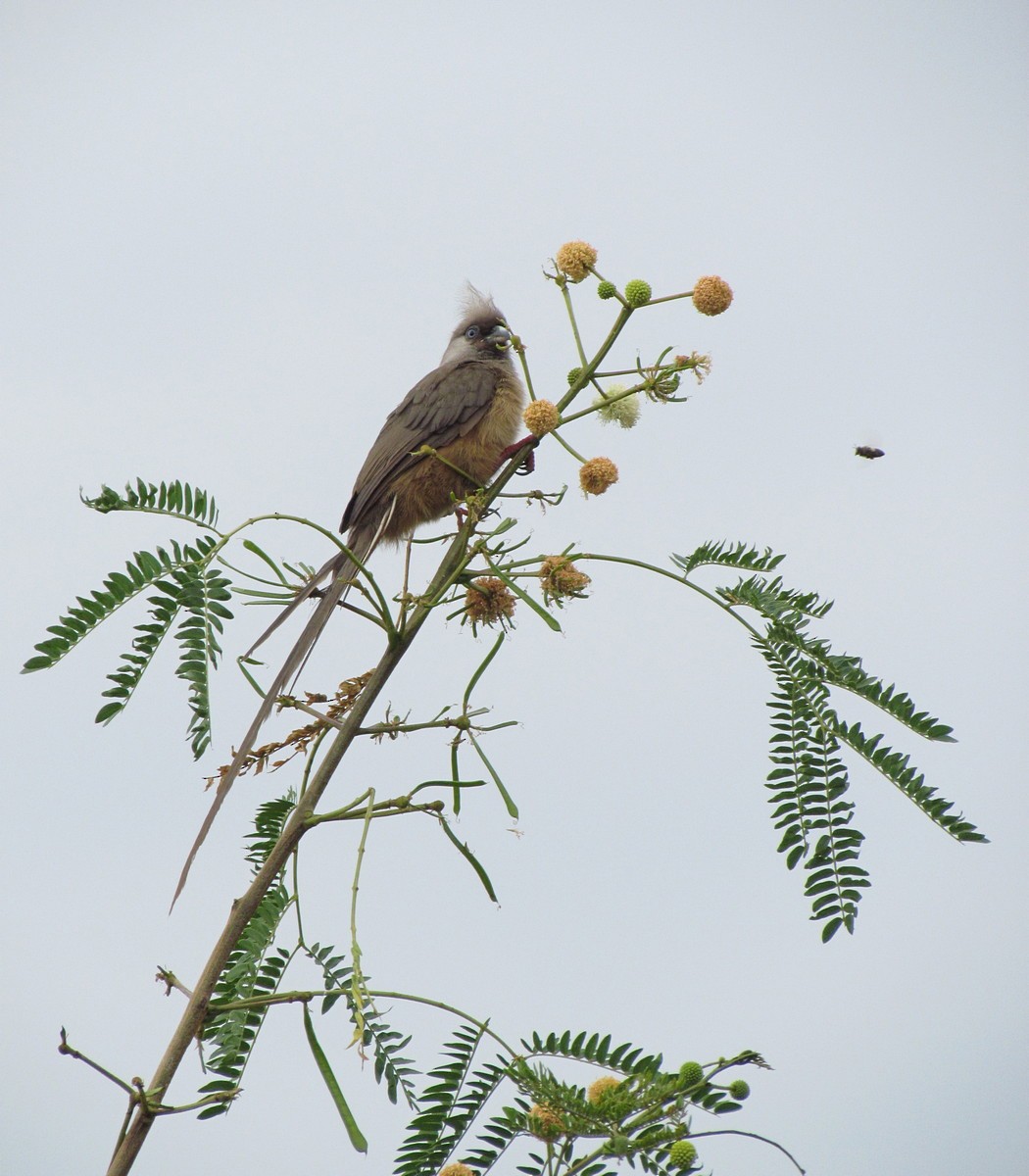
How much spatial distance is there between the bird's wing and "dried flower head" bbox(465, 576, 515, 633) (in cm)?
201

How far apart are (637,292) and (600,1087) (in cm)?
134

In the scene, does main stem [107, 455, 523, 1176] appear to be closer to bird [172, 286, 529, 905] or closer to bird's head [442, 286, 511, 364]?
bird [172, 286, 529, 905]

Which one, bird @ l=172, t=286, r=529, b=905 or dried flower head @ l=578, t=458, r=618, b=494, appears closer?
dried flower head @ l=578, t=458, r=618, b=494

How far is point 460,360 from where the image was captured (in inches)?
199

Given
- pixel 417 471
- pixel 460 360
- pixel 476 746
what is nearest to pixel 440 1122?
pixel 476 746

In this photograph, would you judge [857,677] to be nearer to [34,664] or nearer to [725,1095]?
[725,1095]

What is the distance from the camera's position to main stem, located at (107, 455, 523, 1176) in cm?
163

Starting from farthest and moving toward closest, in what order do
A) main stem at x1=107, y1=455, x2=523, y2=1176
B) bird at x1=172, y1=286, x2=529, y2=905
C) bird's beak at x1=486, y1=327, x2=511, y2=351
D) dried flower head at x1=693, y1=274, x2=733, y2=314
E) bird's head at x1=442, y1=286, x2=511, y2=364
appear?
bird's head at x1=442, y1=286, x2=511, y2=364 → bird's beak at x1=486, y1=327, x2=511, y2=351 → bird at x1=172, y1=286, x2=529, y2=905 → dried flower head at x1=693, y1=274, x2=733, y2=314 → main stem at x1=107, y1=455, x2=523, y2=1176

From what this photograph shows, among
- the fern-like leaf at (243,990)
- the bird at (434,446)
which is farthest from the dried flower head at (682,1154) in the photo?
the bird at (434,446)

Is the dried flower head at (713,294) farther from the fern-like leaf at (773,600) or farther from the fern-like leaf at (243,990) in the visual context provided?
the fern-like leaf at (243,990)

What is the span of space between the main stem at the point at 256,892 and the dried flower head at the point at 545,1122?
54cm

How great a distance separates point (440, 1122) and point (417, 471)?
266cm

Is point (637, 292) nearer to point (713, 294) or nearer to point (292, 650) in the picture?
point (713, 294)

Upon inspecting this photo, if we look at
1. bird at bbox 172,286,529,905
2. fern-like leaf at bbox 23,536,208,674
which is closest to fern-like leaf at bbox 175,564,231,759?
fern-like leaf at bbox 23,536,208,674
